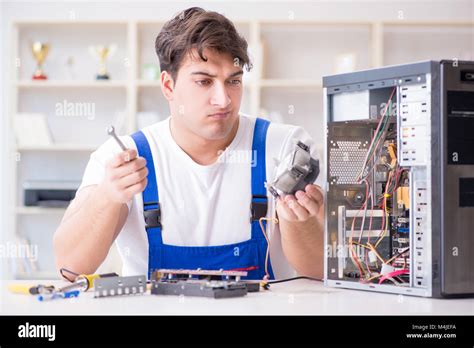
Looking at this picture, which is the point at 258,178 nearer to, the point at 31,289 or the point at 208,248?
the point at 208,248

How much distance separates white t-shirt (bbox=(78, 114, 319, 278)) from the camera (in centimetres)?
199

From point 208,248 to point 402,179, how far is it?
1.94 ft

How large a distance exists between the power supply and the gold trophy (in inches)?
128

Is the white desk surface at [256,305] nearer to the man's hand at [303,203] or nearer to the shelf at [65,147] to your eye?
the man's hand at [303,203]

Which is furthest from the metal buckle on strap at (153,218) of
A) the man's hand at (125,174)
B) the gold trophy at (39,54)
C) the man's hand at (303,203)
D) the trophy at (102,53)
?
the gold trophy at (39,54)

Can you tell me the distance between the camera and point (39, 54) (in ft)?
14.7

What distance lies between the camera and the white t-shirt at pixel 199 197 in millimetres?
1992

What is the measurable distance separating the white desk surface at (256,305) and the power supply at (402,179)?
0.08 m

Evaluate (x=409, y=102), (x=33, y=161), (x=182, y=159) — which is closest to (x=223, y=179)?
(x=182, y=159)

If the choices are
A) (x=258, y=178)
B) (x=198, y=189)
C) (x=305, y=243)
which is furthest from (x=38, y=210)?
(x=305, y=243)

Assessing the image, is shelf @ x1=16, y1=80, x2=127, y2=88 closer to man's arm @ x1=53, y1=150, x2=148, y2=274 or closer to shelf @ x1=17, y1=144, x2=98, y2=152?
shelf @ x1=17, y1=144, x2=98, y2=152

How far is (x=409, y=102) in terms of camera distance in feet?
4.64

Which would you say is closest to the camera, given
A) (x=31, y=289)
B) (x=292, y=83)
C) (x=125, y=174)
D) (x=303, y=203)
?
(x=31, y=289)

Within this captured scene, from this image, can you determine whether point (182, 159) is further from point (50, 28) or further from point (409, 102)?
point (50, 28)
